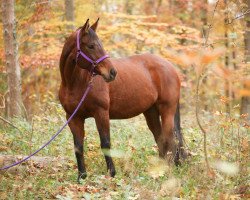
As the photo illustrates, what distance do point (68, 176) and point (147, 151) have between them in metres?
1.83

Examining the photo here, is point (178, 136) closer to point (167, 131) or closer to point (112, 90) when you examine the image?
point (167, 131)

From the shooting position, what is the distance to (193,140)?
25.6ft

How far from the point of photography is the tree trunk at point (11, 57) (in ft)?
31.6

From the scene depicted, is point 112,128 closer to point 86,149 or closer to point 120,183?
point 86,149

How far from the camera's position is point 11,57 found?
9.91m

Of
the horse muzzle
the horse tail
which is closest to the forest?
the horse tail

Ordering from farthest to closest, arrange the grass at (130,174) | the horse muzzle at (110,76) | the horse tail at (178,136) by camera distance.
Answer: the horse tail at (178,136)
the horse muzzle at (110,76)
the grass at (130,174)

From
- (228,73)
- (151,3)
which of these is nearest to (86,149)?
(228,73)

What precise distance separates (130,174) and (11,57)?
551 centimetres

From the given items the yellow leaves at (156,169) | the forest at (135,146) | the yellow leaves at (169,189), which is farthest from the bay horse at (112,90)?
the yellow leaves at (169,189)

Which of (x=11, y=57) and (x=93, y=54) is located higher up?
(x=93, y=54)

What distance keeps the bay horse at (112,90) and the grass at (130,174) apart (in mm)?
344

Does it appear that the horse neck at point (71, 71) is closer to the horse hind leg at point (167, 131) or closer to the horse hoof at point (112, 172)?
the horse hoof at point (112, 172)

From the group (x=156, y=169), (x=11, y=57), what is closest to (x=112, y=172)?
(x=156, y=169)
